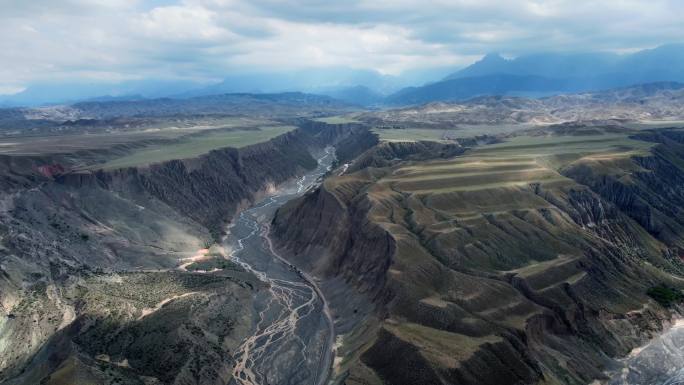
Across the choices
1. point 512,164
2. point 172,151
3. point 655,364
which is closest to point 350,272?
point 655,364

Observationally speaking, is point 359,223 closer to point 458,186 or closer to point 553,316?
point 458,186

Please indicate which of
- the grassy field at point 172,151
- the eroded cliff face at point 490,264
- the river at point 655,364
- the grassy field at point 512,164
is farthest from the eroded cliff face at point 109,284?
the river at point 655,364

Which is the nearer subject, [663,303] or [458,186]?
[663,303]

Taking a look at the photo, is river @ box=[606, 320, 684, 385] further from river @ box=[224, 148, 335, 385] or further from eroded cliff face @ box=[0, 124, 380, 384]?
eroded cliff face @ box=[0, 124, 380, 384]

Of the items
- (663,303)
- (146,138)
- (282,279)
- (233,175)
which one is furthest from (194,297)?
(146,138)

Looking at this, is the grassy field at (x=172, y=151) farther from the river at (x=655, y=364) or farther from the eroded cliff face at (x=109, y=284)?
the river at (x=655, y=364)

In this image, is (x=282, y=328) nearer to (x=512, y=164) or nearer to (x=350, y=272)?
(x=350, y=272)
